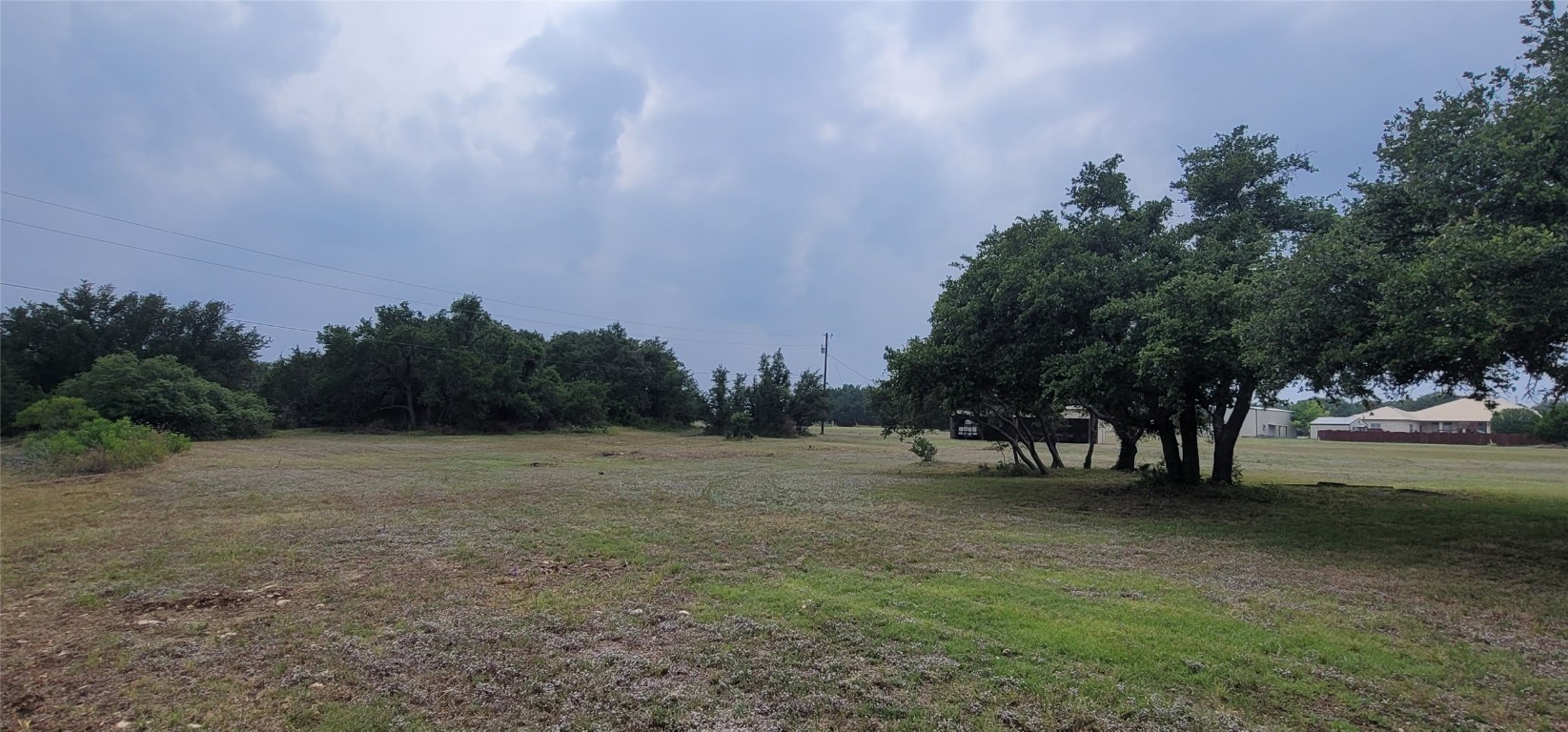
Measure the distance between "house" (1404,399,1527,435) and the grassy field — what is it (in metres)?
86.4

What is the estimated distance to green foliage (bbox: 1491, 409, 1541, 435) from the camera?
Result: 63.2 metres

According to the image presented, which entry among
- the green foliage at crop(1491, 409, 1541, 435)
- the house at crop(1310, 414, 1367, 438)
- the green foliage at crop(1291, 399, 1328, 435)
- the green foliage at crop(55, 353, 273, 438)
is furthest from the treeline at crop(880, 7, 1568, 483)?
the green foliage at crop(1291, 399, 1328, 435)

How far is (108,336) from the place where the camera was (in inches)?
1639

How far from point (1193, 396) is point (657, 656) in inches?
515

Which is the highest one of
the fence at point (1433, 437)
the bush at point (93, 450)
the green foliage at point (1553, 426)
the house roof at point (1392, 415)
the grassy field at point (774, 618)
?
the house roof at point (1392, 415)

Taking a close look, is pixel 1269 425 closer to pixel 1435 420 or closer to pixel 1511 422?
pixel 1435 420

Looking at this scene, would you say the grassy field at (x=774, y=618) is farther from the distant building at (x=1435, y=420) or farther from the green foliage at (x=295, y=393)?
the distant building at (x=1435, y=420)


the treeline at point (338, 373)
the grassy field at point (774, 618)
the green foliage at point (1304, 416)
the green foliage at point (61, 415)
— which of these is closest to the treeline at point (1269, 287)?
the grassy field at point (774, 618)

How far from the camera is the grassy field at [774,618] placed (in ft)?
13.0

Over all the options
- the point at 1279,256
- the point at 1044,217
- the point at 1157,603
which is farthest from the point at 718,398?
the point at 1157,603

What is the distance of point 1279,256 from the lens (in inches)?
441

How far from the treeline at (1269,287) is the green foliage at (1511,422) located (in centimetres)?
6963

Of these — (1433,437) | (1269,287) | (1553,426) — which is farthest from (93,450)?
(1433,437)

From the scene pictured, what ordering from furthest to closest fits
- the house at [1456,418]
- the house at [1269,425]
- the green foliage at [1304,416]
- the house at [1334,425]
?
the green foliage at [1304,416] < the house at [1269,425] < the house at [1334,425] < the house at [1456,418]
